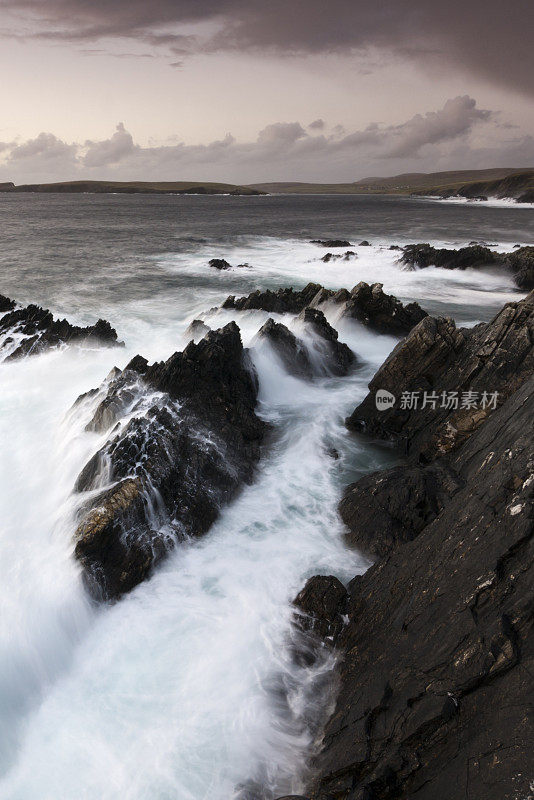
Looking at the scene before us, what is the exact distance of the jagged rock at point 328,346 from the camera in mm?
21078

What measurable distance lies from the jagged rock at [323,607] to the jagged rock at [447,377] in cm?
565

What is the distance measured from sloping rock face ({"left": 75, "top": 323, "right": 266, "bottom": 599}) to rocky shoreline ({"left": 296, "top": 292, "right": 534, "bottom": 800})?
3780mm

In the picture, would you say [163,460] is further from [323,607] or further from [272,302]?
[272,302]

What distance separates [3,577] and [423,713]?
9486mm

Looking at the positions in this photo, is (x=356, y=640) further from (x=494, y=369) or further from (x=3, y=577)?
(x=494, y=369)

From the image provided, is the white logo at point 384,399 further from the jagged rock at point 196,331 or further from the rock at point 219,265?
the rock at point 219,265

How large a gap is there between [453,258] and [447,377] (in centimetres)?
3664

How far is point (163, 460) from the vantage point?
1213 cm

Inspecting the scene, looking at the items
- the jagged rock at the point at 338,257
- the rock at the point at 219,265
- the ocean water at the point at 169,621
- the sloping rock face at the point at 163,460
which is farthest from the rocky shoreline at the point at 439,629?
the jagged rock at the point at 338,257

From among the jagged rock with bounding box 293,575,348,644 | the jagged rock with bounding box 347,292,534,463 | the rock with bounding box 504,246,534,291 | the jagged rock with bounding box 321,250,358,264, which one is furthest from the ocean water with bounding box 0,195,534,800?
the jagged rock with bounding box 321,250,358,264

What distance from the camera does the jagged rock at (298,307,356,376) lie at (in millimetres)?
21078

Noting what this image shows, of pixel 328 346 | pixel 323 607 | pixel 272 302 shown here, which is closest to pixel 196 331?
pixel 272 302

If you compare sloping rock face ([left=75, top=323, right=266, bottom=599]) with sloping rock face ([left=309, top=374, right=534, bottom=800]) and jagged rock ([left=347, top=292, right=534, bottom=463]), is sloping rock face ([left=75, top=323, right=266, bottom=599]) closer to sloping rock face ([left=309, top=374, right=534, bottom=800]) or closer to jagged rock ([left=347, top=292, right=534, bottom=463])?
jagged rock ([left=347, top=292, right=534, bottom=463])

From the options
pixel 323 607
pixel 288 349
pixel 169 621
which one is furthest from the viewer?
pixel 288 349
